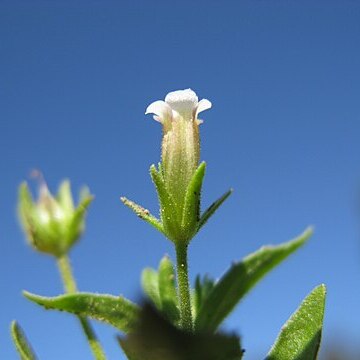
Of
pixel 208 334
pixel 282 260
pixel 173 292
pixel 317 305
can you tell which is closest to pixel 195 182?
pixel 173 292

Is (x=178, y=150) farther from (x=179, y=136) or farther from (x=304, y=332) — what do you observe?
(x=304, y=332)

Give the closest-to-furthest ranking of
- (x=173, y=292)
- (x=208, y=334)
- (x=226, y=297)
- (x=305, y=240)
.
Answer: (x=208, y=334), (x=305, y=240), (x=226, y=297), (x=173, y=292)

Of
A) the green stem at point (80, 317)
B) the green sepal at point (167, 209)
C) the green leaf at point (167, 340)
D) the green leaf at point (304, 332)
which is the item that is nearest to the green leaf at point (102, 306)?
the green stem at point (80, 317)

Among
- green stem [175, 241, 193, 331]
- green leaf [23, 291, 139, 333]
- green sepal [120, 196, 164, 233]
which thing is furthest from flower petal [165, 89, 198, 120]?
green leaf [23, 291, 139, 333]

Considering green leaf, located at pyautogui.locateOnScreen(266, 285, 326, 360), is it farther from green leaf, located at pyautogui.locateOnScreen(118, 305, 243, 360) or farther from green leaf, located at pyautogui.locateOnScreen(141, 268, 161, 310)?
green leaf, located at pyautogui.locateOnScreen(118, 305, 243, 360)

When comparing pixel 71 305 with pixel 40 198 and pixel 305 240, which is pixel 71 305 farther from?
pixel 40 198

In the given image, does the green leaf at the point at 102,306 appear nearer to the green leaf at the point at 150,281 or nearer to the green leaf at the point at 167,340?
the green leaf at the point at 150,281
